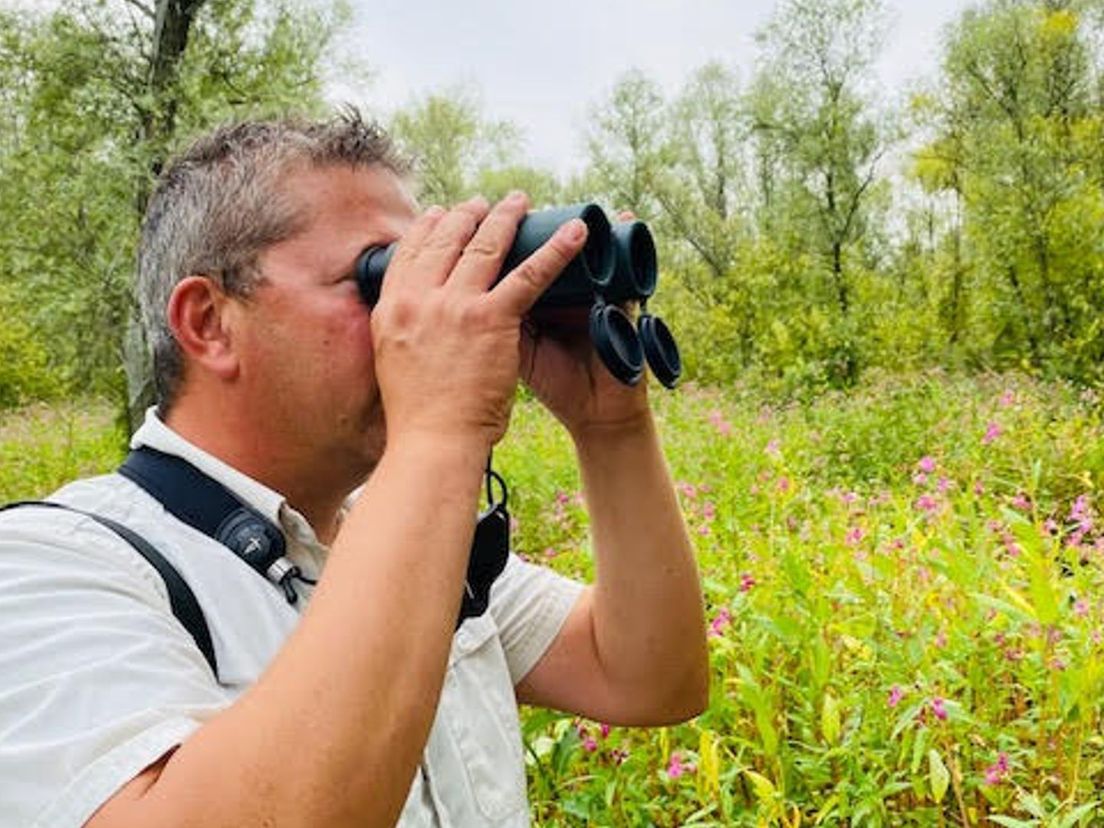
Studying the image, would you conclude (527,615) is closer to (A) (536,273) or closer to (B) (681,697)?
(B) (681,697)

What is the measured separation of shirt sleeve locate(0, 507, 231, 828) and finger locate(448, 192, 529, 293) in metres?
0.37

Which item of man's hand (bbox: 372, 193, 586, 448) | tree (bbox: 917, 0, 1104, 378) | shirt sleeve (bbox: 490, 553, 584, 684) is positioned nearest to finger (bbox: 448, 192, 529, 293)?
man's hand (bbox: 372, 193, 586, 448)

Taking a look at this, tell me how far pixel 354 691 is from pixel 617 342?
0.47 m

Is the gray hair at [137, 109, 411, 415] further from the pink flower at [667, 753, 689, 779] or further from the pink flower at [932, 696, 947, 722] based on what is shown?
the pink flower at [932, 696, 947, 722]

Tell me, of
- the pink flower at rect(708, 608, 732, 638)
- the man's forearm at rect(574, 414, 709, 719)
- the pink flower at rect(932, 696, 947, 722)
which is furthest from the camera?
the pink flower at rect(708, 608, 732, 638)

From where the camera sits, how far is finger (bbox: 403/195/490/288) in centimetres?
89

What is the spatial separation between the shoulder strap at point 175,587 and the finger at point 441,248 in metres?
0.33

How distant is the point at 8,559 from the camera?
844mm

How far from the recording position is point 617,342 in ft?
3.45

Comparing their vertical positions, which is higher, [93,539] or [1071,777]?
[93,539]

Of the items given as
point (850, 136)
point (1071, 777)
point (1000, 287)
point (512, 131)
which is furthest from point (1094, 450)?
point (512, 131)

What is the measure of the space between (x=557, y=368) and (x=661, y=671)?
0.41 metres

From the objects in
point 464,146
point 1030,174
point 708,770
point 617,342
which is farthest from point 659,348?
point 464,146

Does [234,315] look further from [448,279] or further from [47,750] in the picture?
[47,750]
